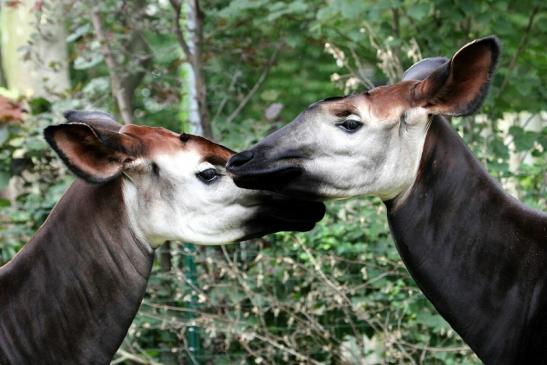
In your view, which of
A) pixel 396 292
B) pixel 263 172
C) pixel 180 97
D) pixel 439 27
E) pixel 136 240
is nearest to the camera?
pixel 263 172

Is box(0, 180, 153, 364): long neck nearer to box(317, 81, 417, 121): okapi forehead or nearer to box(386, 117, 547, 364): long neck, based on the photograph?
box(317, 81, 417, 121): okapi forehead

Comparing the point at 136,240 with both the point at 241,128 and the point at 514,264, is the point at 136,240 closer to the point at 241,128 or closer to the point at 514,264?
the point at 514,264

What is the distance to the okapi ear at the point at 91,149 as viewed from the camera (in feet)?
9.91

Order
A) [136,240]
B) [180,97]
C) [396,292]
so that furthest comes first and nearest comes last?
1. [180,97]
2. [396,292]
3. [136,240]

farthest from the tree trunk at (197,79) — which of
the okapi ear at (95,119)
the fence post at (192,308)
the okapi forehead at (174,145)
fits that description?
the okapi forehead at (174,145)

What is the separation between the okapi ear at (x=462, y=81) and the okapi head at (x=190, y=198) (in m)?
0.49

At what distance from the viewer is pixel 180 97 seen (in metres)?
6.91

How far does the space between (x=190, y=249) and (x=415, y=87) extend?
2964 millimetres

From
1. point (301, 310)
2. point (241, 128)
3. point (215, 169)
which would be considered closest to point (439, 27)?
point (241, 128)

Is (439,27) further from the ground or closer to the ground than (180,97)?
further from the ground

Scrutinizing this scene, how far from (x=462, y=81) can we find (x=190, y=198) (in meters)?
0.83

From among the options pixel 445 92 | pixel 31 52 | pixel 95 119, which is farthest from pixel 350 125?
pixel 31 52

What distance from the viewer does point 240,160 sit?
3.06 m

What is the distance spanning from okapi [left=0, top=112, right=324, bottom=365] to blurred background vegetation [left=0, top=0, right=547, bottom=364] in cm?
227
